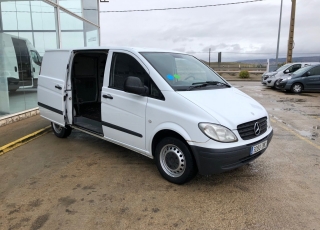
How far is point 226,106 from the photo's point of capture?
333 centimetres

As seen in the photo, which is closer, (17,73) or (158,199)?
(158,199)

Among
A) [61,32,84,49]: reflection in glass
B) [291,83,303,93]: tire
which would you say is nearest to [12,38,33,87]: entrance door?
[61,32,84,49]: reflection in glass

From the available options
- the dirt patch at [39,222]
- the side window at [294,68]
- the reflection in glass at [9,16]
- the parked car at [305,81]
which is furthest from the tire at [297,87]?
the dirt patch at [39,222]

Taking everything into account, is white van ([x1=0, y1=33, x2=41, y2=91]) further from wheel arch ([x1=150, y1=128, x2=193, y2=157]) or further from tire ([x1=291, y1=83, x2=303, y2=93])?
tire ([x1=291, y1=83, x2=303, y2=93])

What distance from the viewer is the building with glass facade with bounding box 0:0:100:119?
704 cm

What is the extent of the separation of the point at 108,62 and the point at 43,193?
214cm

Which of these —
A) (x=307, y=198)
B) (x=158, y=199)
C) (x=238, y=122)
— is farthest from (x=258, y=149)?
(x=158, y=199)

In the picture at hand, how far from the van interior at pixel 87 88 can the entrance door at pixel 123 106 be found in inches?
22.1

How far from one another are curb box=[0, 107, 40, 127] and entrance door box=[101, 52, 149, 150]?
3942 mm

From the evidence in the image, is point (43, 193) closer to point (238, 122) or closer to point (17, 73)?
point (238, 122)

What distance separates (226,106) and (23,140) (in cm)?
426

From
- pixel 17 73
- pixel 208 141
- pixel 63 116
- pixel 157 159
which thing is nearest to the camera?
pixel 208 141

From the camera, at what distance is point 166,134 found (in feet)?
11.3

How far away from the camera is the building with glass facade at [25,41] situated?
277 inches
